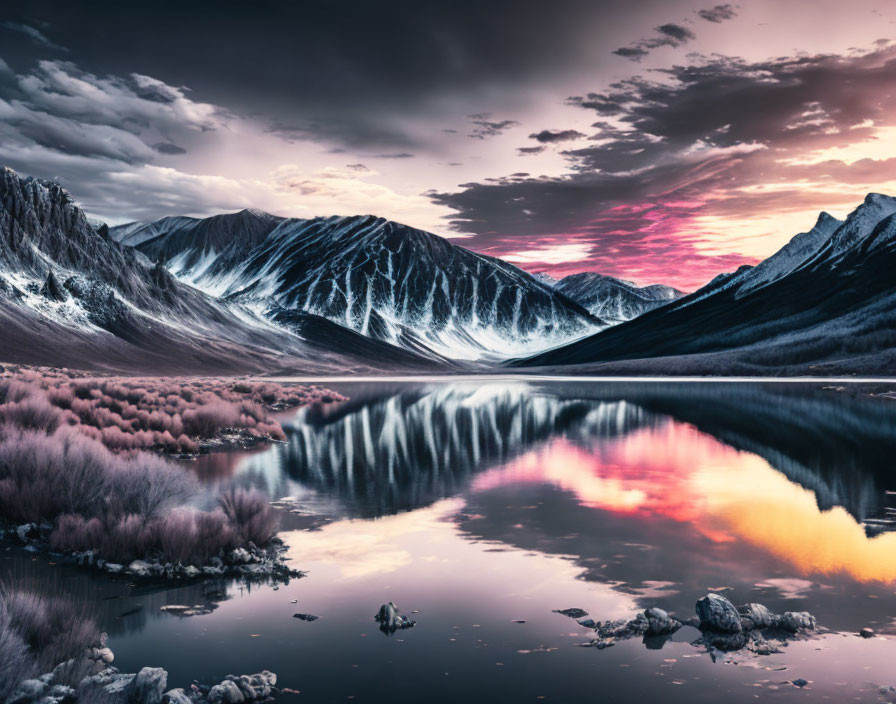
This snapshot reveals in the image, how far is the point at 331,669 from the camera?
816 centimetres

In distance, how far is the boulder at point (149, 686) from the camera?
709cm

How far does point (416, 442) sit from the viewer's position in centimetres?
3148

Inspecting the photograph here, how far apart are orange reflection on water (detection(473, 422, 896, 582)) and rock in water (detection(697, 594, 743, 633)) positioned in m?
3.49

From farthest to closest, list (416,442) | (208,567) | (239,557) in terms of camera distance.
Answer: (416,442)
(239,557)
(208,567)

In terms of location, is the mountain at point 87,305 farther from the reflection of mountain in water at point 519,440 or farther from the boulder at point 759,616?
the boulder at point 759,616

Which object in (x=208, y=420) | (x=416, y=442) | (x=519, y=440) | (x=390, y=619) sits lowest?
(x=416, y=442)

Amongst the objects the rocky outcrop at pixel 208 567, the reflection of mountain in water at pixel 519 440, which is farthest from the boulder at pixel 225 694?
the reflection of mountain in water at pixel 519 440

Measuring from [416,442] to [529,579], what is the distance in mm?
20013

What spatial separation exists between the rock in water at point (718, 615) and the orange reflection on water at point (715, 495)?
349 centimetres

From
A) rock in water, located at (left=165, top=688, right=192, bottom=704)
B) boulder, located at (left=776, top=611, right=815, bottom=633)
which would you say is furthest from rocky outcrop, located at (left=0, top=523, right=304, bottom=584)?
boulder, located at (left=776, top=611, right=815, bottom=633)

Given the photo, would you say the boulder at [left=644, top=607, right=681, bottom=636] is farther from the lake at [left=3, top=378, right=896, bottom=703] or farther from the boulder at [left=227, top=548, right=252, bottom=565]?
the boulder at [left=227, top=548, right=252, bottom=565]

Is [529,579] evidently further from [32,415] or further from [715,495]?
[32,415]

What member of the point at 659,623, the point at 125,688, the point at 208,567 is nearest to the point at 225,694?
the point at 125,688

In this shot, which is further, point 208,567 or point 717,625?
point 208,567
